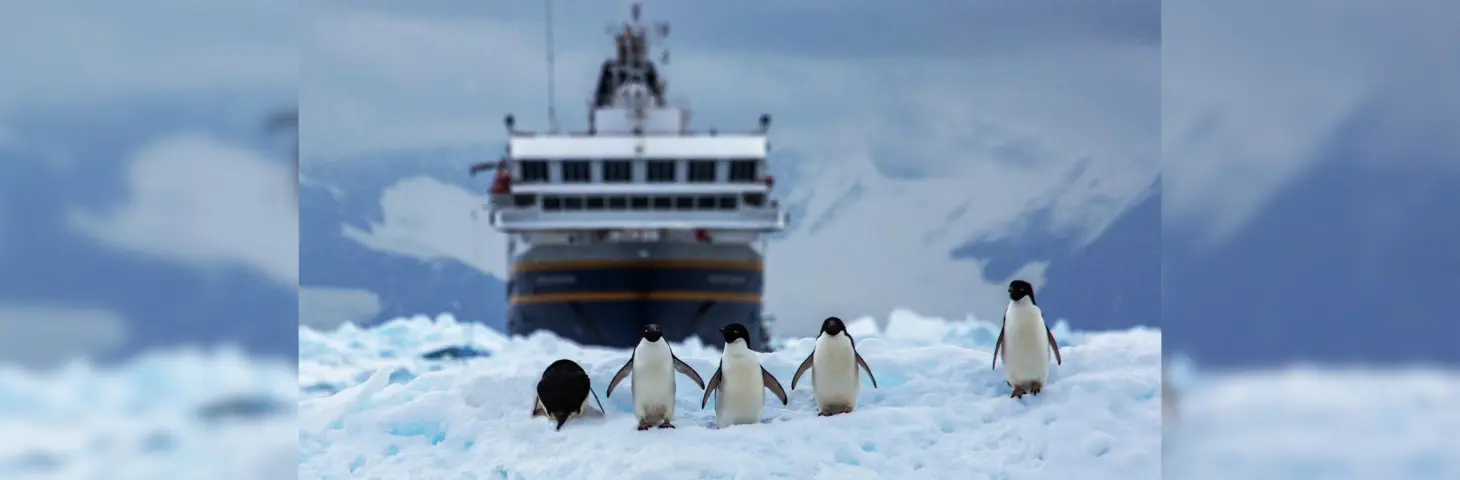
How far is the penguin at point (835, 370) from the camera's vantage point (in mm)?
5496

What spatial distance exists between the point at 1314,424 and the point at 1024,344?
1438 mm

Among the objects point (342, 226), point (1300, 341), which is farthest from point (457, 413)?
point (342, 226)

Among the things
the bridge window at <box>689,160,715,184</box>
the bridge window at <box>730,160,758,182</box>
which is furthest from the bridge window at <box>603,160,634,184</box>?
the bridge window at <box>730,160,758,182</box>

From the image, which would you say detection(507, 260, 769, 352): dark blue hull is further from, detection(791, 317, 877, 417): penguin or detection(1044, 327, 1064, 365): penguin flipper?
detection(791, 317, 877, 417): penguin

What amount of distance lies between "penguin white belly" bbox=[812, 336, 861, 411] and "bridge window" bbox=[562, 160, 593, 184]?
339 inches

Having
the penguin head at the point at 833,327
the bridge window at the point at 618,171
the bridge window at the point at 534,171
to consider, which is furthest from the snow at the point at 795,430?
the bridge window at the point at 534,171

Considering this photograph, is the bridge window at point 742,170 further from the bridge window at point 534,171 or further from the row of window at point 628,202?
the bridge window at point 534,171

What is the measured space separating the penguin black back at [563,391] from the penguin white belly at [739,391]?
1.86ft

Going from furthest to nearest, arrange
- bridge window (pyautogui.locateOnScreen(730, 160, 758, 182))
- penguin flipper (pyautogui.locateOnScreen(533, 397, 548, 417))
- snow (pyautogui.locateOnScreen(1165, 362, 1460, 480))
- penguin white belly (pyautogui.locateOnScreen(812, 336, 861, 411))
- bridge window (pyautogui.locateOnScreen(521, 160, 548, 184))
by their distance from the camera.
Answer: bridge window (pyautogui.locateOnScreen(730, 160, 758, 182)) < bridge window (pyautogui.locateOnScreen(521, 160, 548, 184)) < penguin flipper (pyautogui.locateOnScreen(533, 397, 548, 417)) < penguin white belly (pyautogui.locateOnScreen(812, 336, 861, 411)) < snow (pyautogui.locateOnScreen(1165, 362, 1460, 480))

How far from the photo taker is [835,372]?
5.50m

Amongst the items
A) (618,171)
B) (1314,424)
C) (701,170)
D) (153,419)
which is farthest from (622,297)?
(1314,424)

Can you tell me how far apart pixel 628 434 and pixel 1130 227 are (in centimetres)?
860

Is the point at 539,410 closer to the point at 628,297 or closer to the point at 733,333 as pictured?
the point at 733,333

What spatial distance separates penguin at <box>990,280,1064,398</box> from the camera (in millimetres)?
5453
